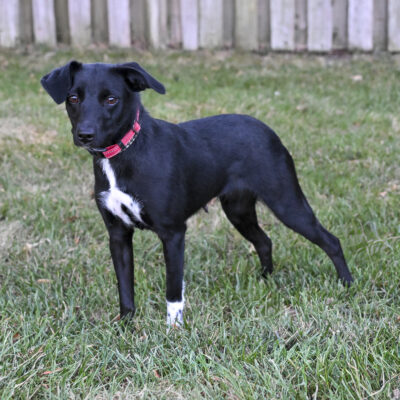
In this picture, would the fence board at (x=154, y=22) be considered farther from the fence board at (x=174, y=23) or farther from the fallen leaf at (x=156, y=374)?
the fallen leaf at (x=156, y=374)

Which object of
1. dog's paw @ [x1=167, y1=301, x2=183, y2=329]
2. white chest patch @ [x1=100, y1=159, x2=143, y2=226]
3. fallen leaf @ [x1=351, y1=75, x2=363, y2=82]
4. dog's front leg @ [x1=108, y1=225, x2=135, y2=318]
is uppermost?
white chest patch @ [x1=100, y1=159, x2=143, y2=226]

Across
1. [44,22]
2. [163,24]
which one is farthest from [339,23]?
[44,22]

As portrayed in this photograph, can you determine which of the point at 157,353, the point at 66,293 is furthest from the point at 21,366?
the point at 66,293

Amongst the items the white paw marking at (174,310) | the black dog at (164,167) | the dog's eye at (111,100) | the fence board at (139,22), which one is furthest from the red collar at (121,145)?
the fence board at (139,22)

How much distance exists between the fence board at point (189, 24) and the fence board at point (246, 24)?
609 mm

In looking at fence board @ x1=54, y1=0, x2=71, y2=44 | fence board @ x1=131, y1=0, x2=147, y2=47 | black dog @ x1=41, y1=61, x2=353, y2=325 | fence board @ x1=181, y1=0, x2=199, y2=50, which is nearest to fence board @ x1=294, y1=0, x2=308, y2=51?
fence board @ x1=181, y1=0, x2=199, y2=50

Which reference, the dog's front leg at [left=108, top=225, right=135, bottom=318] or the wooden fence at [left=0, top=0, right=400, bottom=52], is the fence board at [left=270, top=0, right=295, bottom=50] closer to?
the wooden fence at [left=0, top=0, right=400, bottom=52]

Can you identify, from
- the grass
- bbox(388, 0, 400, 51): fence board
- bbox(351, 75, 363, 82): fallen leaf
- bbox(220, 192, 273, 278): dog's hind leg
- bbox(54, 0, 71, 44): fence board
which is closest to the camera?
the grass

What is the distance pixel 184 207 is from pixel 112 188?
429 mm

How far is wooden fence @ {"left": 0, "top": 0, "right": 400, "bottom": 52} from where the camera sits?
29.5ft

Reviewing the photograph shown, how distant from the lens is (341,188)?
5.26 metres

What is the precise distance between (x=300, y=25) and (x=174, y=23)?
190cm

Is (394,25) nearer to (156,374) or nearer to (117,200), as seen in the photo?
(117,200)

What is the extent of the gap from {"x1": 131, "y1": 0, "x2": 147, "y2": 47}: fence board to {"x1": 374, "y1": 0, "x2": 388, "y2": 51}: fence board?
11.2 ft
